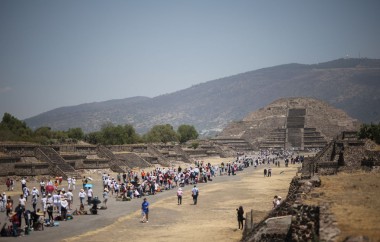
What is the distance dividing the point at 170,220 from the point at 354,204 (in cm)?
1266

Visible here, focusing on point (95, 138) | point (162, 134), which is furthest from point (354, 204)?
point (162, 134)

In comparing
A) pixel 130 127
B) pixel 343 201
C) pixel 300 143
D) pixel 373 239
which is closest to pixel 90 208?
pixel 343 201

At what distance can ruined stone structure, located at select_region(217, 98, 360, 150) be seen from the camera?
385 feet

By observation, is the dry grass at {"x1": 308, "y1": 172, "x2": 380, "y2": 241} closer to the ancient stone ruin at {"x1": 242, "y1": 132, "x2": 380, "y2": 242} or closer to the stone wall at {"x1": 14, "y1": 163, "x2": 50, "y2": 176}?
the ancient stone ruin at {"x1": 242, "y1": 132, "x2": 380, "y2": 242}

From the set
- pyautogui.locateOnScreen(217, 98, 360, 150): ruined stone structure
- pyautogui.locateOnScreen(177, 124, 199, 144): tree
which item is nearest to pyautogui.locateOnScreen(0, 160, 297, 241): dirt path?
pyautogui.locateOnScreen(217, 98, 360, 150): ruined stone structure

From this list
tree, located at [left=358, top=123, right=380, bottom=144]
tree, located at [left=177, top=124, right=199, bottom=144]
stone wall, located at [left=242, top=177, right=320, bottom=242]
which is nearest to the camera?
stone wall, located at [left=242, top=177, right=320, bottom=242]

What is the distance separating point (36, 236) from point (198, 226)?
717 cm

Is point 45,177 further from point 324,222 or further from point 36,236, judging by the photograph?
point 324,222

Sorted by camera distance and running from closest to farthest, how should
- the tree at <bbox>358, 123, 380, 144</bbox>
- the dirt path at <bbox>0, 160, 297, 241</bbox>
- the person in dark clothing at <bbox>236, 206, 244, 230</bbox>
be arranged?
the dirt path at <bbox>0, 160, 297, 241</bbox>, the person in dark clothing at <bbox>236, 206, 244, 230</bbox>, the tree at <bbox>358, 123, 380, 144</bbox>

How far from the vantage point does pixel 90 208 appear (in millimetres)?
26359

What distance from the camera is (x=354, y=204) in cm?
1311

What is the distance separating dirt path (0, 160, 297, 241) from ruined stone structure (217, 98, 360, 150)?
268 feet

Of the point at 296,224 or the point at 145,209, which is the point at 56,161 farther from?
the point at 296,224

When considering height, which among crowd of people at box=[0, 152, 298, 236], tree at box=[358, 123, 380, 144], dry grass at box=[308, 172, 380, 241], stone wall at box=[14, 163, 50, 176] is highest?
tree at box=[358, 123, 380, 144]
